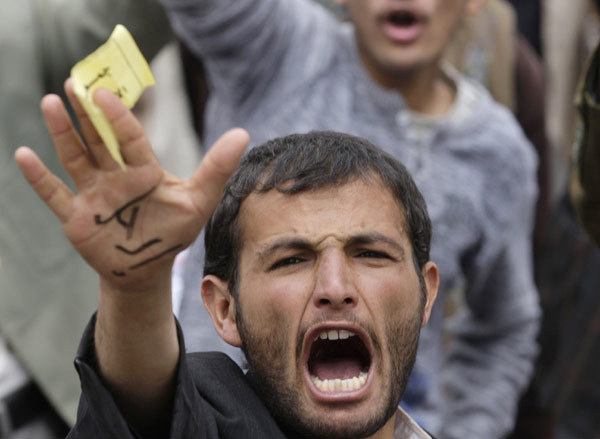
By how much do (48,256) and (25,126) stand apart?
1.14 feet

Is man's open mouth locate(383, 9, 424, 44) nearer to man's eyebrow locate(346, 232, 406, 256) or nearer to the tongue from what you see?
man's eyebrow locate(346, 232, 406, 256)

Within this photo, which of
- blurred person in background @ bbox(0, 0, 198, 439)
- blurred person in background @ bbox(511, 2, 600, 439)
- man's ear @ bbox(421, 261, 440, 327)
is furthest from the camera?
blurred person in background @ bbox(511, 2, 600, 439)

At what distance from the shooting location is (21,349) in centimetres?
340

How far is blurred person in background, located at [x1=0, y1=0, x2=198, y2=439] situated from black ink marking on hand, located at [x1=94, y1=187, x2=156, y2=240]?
1431 mm

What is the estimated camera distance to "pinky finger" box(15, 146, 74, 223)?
1.95 meters

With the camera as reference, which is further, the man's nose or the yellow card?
the man's nose

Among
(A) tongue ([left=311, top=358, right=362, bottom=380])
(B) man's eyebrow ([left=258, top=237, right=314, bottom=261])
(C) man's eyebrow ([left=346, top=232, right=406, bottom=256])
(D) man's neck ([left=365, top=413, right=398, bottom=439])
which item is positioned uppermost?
(B) man's eyebrow ([left=258, top=237, right=314, bottom=261])

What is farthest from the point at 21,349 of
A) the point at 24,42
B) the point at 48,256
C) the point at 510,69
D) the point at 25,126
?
the point at 510,69

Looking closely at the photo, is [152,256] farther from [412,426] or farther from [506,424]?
[506,424]

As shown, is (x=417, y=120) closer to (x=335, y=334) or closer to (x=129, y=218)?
(x=335, y=334)

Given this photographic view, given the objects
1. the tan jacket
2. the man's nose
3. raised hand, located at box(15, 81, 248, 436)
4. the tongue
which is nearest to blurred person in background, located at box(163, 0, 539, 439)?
the tan jacket

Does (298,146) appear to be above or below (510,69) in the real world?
above

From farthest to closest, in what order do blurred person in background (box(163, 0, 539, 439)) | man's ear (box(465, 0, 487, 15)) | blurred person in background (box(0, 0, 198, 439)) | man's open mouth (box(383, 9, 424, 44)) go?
man's ear (box(465, 0, 487, 15)) < man's open mouth (box(383, 9, 424, 44)) < blurred person in background (box(163, 0, 539, 439)) < blurred person in background (box(0, 0, 198, 439))

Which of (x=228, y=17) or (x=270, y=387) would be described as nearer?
(x=270, y=387)
